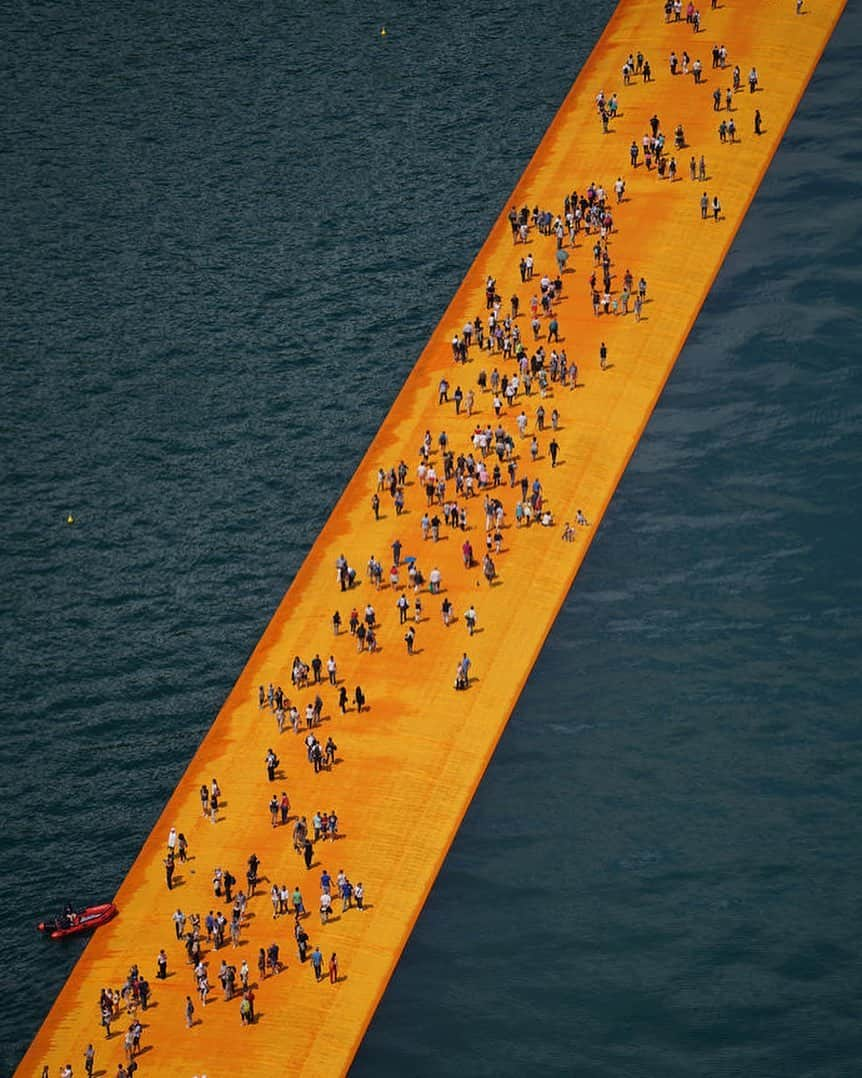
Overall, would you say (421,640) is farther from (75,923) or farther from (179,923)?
(75,923)

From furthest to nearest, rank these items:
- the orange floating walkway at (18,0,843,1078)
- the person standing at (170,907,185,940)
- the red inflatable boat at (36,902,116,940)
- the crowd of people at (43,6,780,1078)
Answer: the red inflatable boat at (36,902,116,940), the person standing at (170,907,185,940), the crowd of people at (43,6,780,1078), the orange floating walkway at (18,0,843,1078)

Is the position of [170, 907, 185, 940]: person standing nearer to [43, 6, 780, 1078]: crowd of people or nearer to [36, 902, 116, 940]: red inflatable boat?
[43, 6, 780, 1078]: crowd of people

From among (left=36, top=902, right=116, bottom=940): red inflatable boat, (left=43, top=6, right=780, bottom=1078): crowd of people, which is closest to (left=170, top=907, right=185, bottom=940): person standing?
Answer: (left=43, top=6, right=780, bottom=1078): crowd of people

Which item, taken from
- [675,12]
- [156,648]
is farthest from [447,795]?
[675,12]

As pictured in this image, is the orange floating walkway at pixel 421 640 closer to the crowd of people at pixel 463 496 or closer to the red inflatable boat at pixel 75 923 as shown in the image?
the crowd of people at pixel 463 496

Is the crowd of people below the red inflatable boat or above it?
above

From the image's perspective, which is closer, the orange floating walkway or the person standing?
the orange floating walkway
